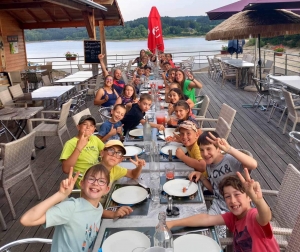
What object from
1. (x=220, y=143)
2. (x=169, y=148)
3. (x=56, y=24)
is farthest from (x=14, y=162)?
(x=56, y=24)

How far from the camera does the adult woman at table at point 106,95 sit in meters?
5.53

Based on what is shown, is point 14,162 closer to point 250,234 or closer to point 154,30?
point 250,234

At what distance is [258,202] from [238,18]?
6.62 m

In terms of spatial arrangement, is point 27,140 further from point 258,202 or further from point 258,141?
point 258,141

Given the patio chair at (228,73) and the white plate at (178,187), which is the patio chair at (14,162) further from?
the patio chair at (228,73)

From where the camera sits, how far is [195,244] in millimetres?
1720

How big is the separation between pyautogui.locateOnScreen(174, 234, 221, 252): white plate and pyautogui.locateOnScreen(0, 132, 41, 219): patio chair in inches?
86.0

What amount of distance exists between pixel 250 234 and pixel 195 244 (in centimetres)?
31

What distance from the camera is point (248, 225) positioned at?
1782 millimetres

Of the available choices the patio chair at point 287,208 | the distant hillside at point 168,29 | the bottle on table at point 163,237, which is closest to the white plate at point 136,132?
the patio chair at point 287,208

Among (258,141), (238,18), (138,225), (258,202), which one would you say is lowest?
(258,141)

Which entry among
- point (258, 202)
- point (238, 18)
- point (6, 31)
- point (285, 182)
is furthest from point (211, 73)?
point (258, 202)

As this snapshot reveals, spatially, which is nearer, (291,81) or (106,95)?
(106,95)

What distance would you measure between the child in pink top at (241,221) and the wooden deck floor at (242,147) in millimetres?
1748
